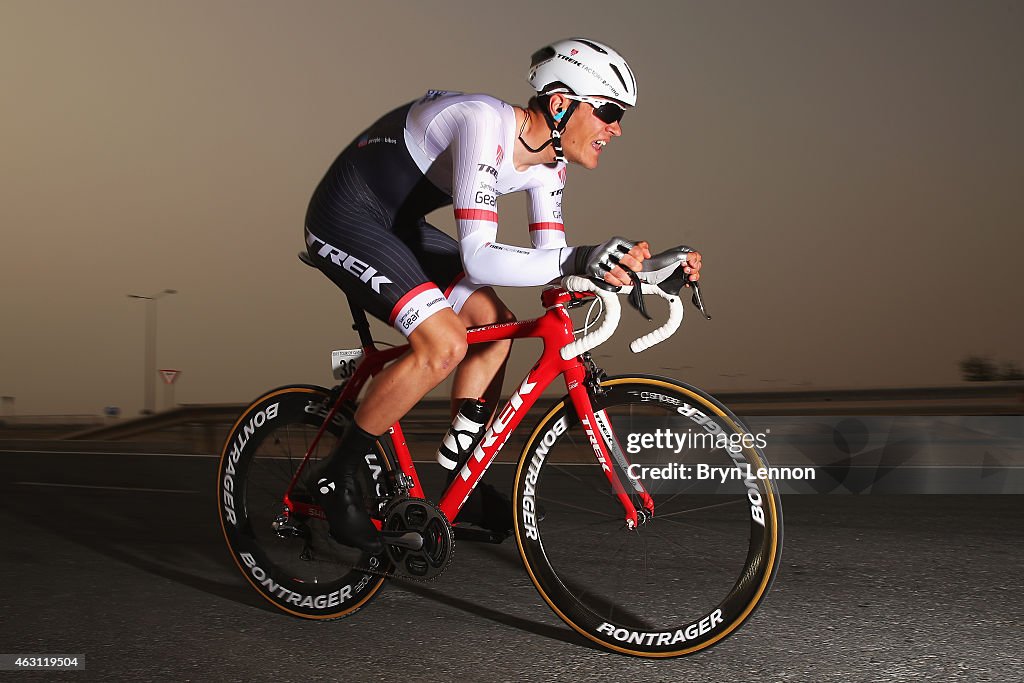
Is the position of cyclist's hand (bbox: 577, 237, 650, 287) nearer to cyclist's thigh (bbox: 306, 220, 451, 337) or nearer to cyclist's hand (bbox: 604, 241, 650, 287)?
cyclist's hand (bbox: 604, 241, 650, 287)

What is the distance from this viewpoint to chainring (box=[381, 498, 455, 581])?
3.61m

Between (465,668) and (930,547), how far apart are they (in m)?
3.03

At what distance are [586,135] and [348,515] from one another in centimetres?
167

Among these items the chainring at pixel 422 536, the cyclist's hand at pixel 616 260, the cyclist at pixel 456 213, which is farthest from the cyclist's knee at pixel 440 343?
the cyclist's hand at pixel 616 260

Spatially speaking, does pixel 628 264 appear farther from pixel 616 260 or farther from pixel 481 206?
pixel 481 206

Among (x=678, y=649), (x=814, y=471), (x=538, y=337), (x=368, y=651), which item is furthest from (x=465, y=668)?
(x=814, y=471)

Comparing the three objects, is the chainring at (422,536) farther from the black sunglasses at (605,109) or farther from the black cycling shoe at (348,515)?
the black sunglasses at (605,109)

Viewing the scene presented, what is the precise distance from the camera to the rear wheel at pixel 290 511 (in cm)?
387

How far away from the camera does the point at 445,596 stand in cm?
421

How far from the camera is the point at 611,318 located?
3.33 meters

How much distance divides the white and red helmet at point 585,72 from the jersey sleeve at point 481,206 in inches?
9.6

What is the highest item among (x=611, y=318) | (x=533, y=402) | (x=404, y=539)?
(x=611, y=318)

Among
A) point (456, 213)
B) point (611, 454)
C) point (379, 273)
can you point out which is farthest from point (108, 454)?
point (611, 454)

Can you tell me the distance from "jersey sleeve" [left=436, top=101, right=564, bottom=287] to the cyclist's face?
0.95 feet
